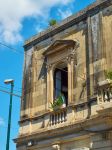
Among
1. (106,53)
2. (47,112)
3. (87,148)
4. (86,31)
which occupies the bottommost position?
(87,148)

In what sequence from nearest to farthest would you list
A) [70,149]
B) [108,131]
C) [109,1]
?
[108,131] < [70,149] < [109,1]

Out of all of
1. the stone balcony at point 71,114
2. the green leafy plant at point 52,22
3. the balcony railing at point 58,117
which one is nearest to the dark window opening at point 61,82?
the balcony railing at point 58,117

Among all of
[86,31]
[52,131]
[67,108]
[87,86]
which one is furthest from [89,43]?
[52,131]

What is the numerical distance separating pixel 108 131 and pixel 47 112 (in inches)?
162

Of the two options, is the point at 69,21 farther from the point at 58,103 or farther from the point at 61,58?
the point at 58,103

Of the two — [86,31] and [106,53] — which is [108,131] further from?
[86,31]

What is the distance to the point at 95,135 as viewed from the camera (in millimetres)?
15055

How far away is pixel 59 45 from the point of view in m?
18.7

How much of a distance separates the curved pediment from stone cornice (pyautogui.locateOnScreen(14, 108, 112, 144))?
404cm

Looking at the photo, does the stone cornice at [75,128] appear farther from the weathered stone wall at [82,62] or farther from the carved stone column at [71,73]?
the carved stone column at [71,73]

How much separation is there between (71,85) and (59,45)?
7.79 ft

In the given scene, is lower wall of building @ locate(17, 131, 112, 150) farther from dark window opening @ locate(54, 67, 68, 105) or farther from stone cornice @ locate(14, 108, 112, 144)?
dark window opening @ locate(54, 67, 68, 105)

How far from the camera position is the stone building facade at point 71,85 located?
15.2 meters

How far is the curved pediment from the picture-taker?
59.5 feet
